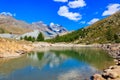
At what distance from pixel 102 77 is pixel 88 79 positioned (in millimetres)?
3831

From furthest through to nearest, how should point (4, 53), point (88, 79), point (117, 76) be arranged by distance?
point (4, 53), point (88, 79), point (117, 76)

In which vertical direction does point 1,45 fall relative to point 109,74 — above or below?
above

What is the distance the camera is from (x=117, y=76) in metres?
41.7

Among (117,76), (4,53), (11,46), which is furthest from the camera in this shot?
(11,46)

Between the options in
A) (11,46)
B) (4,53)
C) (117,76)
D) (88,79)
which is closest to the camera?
(117,76)

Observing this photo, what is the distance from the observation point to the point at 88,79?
4616cm

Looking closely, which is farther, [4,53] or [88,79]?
[4,53]

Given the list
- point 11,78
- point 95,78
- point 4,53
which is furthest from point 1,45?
point 95,78

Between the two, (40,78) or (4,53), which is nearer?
(40,78)

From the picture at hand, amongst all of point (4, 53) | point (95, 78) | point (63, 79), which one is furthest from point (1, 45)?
point (95, 78)

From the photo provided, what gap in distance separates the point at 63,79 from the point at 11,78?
36.7 ft

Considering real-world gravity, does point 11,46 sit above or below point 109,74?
above

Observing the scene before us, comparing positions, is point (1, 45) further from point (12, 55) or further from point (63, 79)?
point (63, 79)

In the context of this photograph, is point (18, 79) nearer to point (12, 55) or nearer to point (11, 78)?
point (11, 78)
